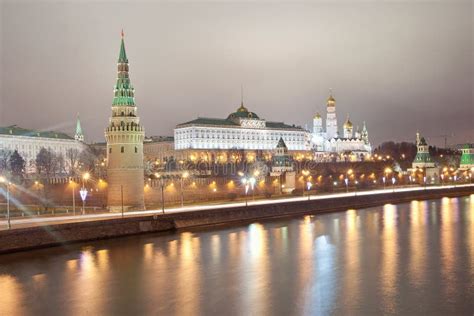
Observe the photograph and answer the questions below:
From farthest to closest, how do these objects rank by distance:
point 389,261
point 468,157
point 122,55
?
point 468,157, point 122,55, point 389,261

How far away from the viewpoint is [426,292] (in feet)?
65.4

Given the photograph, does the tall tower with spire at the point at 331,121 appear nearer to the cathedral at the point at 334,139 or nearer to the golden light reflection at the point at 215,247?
the cathedral at the point at 334,139

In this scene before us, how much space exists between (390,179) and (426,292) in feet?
209

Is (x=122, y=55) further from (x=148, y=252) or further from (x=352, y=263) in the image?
(x=352, y=263)

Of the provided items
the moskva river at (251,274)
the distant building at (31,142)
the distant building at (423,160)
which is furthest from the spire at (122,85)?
the distant building at (423,160)

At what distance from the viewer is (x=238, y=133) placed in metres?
119

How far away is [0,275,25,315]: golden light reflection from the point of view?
18236mm

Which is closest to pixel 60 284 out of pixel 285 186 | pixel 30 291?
pixel 30 291

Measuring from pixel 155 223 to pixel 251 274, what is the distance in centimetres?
1163

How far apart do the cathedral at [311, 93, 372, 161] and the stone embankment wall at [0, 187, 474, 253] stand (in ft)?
285

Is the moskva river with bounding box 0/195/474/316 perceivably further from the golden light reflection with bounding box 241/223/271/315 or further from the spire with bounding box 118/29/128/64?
the spire with bounding box 118/29/128/64

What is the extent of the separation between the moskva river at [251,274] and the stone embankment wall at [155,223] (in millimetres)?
707

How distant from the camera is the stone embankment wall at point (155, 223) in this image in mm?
27375

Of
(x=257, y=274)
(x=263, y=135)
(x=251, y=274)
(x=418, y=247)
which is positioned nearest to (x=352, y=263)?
(x=257, y=274)
